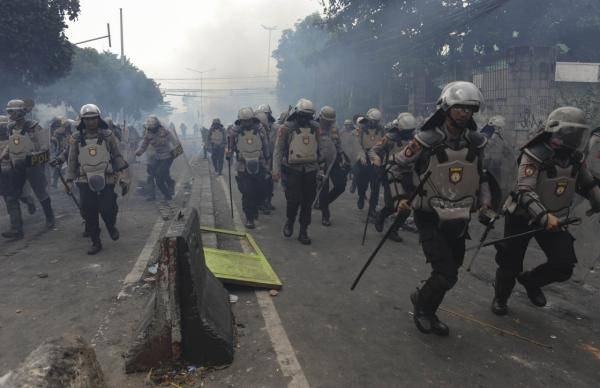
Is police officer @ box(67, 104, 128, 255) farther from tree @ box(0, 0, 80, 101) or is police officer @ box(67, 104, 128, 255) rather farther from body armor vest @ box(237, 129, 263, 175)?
tree @ box(0, 0, 80, 101)

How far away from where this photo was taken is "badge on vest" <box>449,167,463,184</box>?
3705 mm

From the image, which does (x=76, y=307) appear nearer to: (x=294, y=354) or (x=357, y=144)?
(x=294, y=354)

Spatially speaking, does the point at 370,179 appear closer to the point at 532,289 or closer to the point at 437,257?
the point at 532,289

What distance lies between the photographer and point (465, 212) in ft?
12.1

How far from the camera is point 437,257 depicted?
3.68 metres

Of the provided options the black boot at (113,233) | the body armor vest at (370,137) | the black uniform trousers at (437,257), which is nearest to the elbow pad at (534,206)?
the black uniform trousers at (437,257)

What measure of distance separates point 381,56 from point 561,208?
18.6 m

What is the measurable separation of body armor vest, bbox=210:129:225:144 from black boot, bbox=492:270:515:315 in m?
12.6

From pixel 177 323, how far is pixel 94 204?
3.91 m

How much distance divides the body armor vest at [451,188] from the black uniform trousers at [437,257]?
0.10m

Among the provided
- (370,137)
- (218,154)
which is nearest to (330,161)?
(370,137)

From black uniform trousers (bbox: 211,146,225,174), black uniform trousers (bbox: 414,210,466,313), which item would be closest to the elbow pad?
black uniform trousers (bbox: 414,210,466,313)

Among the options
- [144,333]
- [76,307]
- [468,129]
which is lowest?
[76,307]

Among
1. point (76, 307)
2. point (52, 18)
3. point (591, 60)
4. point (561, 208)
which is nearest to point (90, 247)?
point (76, 307)
